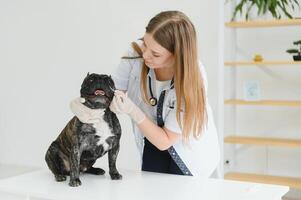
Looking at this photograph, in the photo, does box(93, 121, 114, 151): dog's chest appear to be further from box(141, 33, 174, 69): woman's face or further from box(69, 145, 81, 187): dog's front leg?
box(141, 33, 174, 69): woman's face

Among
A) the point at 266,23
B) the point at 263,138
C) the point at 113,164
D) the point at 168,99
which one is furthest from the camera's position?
the point at 263,138

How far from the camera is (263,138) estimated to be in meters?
3.50

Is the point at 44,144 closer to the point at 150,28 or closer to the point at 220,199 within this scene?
the point at 150,28

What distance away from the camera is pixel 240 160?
3.69 metres

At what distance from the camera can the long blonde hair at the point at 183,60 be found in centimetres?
163

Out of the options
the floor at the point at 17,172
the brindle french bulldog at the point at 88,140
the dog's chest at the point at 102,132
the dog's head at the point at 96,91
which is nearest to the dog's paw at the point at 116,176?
the brindle french bulldog at the point at 88,140

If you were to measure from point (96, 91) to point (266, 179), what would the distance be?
7.14ft

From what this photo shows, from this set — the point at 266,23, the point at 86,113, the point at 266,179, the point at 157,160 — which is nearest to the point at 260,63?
the point at 266,23

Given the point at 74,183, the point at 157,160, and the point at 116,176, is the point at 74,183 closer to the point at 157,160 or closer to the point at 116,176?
the point at 116,176

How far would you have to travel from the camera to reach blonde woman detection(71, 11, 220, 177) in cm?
163

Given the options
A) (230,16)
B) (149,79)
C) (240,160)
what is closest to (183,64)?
(149,79)

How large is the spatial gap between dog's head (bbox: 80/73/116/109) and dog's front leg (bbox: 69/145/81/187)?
16 centimetres

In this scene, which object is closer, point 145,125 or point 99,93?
point 99,93

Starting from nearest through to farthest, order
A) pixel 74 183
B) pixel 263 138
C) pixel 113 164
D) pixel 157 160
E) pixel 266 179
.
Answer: pixel 74 183 → pixel 113 164 → pixel 157 160 → pixel 266 179 → pixel 263 138
